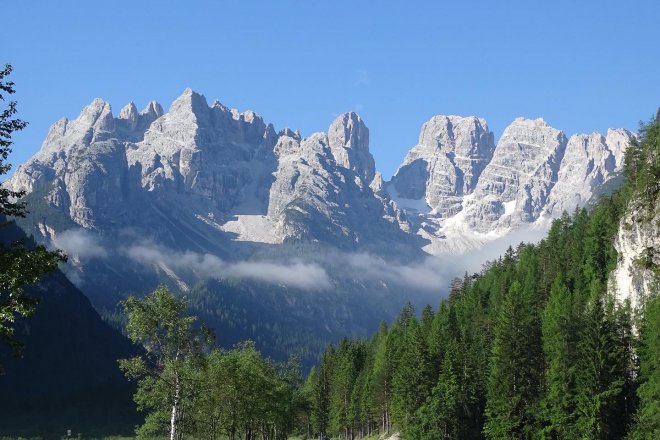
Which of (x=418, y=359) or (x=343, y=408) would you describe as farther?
(x=343, y=408)

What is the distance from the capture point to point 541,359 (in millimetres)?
86875

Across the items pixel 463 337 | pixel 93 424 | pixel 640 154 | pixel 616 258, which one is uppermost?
pixel 640 154

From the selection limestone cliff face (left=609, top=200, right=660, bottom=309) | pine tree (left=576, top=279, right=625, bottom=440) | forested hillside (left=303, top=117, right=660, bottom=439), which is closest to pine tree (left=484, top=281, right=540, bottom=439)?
forested hillside (left=303, top=117, right=660, bottom=439)

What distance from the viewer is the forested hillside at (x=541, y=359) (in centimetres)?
7269

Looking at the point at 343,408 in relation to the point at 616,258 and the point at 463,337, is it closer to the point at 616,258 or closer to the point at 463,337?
the point at 463,337

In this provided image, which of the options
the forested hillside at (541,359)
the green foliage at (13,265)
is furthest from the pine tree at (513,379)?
the green foliage at (13,265)

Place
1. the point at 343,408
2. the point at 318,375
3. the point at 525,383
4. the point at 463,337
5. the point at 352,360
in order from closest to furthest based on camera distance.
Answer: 1. the point at 525,383
2. the point at 463,337
3. the point at 343,408
4. the point at 352,360
5. the point at 318,375

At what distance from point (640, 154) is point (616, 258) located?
16.7 meters

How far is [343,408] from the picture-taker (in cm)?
14388

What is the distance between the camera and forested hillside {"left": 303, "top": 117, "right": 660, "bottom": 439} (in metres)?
72.7

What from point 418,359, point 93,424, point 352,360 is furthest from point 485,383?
point 93,424

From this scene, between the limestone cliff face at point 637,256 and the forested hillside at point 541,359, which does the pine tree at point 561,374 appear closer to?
the forested hillside at point 541,359

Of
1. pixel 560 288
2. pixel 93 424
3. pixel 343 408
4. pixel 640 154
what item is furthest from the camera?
pixel 93 424

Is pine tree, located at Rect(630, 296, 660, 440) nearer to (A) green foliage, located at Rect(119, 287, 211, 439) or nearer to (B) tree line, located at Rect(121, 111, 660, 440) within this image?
(B) tree line, located at Rect(121, 111, 660, 440)
